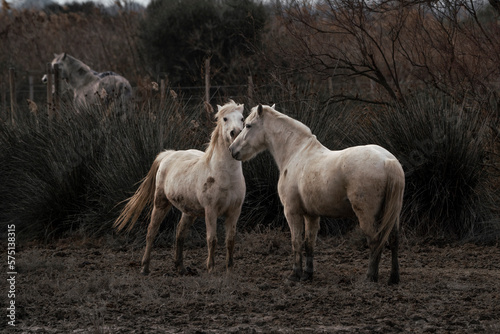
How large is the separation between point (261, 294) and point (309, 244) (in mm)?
904

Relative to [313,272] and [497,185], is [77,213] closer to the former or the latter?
[313,272]

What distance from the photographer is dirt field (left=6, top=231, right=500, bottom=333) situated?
4555 millimetres

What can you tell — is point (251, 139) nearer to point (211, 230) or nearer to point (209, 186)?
point (209, 186)

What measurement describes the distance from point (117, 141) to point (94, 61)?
42.8 ft

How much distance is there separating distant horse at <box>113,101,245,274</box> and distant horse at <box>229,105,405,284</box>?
0.67 ft

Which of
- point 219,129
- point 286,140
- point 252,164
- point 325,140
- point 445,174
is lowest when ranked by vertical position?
point 445,174

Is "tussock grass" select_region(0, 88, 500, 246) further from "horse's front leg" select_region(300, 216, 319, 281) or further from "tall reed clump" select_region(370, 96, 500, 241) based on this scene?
"horse's front leg" select_region(300, 216, 319, 281)

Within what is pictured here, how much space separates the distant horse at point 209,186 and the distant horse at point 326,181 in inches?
8.0

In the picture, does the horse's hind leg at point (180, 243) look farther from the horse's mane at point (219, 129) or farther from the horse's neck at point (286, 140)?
the horse's neck at point (286, 140)

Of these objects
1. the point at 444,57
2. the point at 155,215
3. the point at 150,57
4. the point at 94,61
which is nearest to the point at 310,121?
the point at 444,57

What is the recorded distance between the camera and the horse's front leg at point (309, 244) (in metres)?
6.16

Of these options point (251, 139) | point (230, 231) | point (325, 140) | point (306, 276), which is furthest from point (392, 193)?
point (325, 140)

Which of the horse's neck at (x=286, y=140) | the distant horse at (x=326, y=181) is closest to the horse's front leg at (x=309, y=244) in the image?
the distant horse at (x=326, y=181)

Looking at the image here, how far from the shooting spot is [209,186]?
6.39m
